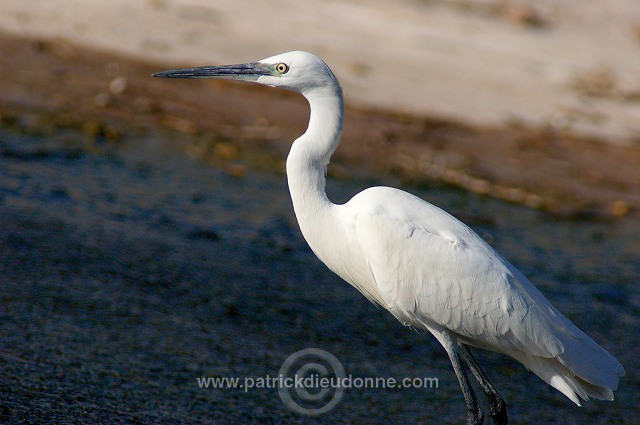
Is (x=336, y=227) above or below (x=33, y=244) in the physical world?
above

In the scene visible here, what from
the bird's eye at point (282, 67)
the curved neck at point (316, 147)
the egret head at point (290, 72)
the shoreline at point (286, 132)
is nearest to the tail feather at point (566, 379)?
the curved neck at point (316, 147)

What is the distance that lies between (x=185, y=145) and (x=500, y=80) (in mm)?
3712

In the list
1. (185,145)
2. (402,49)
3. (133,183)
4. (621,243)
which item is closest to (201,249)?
(133,183)

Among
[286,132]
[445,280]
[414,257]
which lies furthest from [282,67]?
[286,132]

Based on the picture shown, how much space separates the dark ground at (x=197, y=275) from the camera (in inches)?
179

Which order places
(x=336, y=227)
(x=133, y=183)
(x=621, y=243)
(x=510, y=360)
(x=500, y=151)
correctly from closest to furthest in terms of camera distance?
(x=336, y=227) → (x=510, y=360) → (x=133, y=183) → (x=621, y=243) → (x=500, y=151)

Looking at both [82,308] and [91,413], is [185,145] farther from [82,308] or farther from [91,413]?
[91,413]

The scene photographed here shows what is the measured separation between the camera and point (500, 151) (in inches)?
342

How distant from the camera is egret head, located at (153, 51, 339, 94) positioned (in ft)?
13.9

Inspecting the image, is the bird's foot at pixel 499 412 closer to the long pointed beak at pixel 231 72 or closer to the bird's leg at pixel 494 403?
the bird's leg at pixel 494 403

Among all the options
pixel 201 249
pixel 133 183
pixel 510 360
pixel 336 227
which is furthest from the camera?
pixel 133 183

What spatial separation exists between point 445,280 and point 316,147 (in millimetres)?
873

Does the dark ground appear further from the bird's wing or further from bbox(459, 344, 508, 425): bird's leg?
the bird's wing

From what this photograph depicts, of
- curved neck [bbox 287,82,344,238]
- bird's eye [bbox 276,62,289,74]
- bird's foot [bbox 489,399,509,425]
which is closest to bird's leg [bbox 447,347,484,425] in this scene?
bird's foot [bbox 489,399,509,425]
